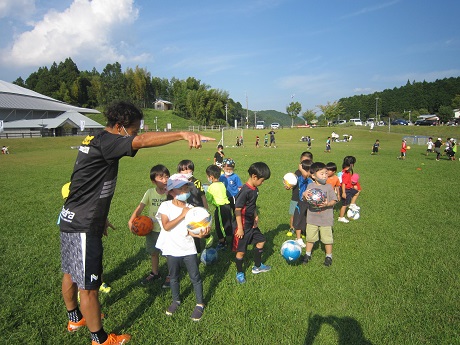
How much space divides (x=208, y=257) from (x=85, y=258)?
8.81ft

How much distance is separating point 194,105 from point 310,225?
85.0m

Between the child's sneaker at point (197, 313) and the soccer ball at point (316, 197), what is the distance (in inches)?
102

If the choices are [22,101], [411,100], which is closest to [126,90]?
[22,101]

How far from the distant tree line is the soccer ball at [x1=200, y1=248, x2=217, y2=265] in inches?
3199

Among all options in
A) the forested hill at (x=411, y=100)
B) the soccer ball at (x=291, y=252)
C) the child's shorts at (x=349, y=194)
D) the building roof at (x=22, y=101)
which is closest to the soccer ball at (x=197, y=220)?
the soccer ball at (x=291, y=252)

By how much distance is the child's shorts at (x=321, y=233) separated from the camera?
213 inches

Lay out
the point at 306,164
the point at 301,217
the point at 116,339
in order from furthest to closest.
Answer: the point at 306,164 → the point at 301,217 → the point at 116,339

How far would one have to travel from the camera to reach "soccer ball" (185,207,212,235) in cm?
362

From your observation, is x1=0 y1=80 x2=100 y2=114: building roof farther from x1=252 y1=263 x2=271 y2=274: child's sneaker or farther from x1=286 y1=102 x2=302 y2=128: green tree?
x1=252 y1=263 x2=271 y2=274: child's sneaker

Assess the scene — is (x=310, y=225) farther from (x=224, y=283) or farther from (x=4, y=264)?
(x=4, y=264)

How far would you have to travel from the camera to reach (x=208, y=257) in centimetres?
536

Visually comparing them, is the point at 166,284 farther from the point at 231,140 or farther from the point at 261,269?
the point at 231,140

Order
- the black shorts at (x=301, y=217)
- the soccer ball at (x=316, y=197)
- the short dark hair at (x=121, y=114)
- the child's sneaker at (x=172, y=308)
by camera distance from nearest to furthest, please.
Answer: the short dark hair at (x=121, y=114)
the child's sneaker at (x=172, y=308)
the soccer ball at (x=316, y=197)
the black shorts at (x=301, y=217)

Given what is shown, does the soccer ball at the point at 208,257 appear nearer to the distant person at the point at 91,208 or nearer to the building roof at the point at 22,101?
the distant person at the point at 91,208
